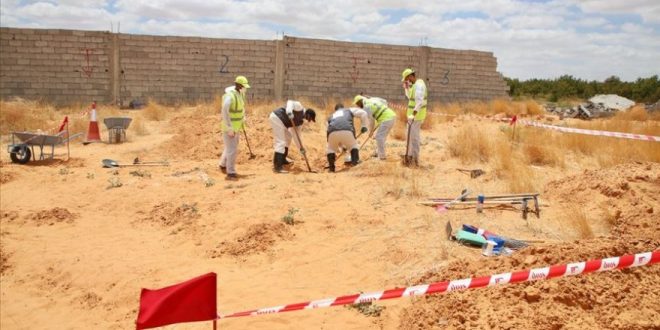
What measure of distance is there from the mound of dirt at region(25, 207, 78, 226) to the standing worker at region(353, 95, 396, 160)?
554cm

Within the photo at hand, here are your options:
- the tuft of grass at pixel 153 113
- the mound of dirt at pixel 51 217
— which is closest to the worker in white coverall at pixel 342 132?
the mound of dirt at pixel 51 217

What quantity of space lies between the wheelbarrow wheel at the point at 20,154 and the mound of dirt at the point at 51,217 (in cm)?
351

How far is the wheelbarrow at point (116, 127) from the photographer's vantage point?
13148 mm

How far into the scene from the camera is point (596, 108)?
71.9 ft

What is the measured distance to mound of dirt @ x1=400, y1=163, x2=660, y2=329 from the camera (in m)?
3.80

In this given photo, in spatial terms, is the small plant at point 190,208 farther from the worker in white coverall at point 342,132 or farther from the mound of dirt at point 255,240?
the worker in white coverall at point 342,132

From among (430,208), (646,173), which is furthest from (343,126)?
(646,173)

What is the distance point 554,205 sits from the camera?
7.33 meters

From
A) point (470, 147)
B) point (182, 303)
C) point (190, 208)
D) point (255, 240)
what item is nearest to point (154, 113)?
point (190, 208)

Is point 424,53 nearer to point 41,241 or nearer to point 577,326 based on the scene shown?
point 41,241

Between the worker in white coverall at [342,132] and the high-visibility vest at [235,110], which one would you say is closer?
the high-visibility vest at [235,110]

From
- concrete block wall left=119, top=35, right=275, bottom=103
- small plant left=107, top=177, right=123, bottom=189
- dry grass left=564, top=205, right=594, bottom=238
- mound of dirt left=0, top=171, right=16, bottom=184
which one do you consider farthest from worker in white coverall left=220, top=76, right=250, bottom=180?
concrete block wall left=119, top=35, right=275, bottom=103

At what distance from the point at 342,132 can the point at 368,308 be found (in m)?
5.81

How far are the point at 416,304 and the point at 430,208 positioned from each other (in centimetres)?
291
